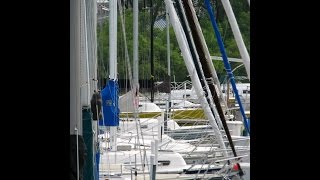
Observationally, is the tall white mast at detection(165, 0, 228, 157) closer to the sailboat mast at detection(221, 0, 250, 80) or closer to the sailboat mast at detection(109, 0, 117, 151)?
the sailboat mast at detection(221, 0, 250, 80)

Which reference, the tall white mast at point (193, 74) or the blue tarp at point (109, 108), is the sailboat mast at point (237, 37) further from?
the blue tarp at point (109, 108)

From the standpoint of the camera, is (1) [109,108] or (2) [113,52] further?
(2) [113,52]

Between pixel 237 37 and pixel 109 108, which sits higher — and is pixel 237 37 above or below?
above
